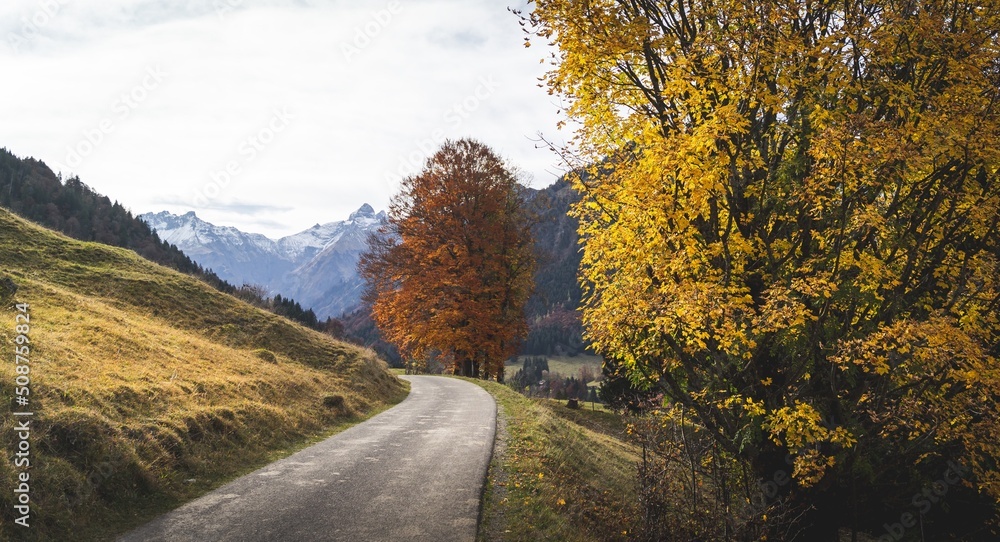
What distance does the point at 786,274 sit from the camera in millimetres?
8336

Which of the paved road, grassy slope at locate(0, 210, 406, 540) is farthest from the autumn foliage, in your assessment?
grassy slope at locate(0, 210, 406, 540)

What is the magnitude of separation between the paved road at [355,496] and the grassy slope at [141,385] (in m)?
0.78

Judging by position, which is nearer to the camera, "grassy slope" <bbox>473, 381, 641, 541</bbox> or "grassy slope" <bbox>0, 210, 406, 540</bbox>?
"grassy slope" <bbox>0, 210, 406, 540</bbox>

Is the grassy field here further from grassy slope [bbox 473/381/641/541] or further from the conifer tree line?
grassy slope [bbox 473/381/641/541]

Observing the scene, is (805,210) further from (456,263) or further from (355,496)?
(456,263)

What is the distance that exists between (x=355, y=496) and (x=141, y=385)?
616cm

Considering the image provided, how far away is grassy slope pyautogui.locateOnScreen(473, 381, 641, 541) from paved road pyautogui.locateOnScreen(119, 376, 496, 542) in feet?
1.44

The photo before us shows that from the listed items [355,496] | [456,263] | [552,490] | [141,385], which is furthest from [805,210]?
[456,263]

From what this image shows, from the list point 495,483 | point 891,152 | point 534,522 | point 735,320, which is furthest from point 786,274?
point 495,483

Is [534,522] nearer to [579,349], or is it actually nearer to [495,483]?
[495,483]

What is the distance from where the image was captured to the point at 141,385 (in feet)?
36.3

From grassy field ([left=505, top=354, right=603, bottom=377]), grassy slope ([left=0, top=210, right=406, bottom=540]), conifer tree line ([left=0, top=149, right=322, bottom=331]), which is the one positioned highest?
conifer tree line ([left=0, top=149, right=322, bottom=331])

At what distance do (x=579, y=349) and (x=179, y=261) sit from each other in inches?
5490

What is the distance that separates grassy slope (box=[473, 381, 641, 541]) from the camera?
311 inches
